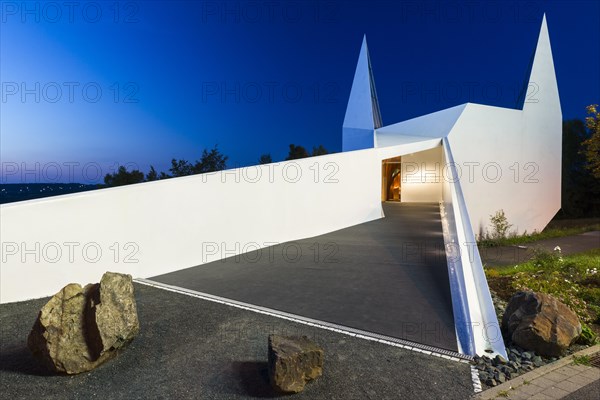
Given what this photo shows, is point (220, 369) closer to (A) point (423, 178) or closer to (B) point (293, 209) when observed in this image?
(B) point (293, 209)

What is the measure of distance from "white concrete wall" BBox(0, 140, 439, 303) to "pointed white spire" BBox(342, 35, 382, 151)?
9338 millimetres

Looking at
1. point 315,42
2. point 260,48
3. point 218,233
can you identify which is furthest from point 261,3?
point 315,42

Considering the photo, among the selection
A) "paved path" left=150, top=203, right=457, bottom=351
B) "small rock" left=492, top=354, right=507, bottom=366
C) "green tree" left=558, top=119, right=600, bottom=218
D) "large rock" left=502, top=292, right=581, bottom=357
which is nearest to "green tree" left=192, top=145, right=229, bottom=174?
"paved path" left=150, top=203, right=457, bottom=351

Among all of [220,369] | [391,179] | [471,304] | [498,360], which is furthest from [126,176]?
[498,360]

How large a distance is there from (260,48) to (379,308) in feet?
76.6

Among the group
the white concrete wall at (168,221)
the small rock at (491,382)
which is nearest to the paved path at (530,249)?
the white concrete wall at (168,221)

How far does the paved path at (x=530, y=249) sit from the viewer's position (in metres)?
11.8

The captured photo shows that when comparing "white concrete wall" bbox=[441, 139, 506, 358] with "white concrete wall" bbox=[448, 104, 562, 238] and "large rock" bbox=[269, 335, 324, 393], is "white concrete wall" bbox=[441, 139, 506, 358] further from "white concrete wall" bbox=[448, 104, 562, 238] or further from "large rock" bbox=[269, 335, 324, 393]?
"white concrete wall" bbox=[448, 104, 562, 238]

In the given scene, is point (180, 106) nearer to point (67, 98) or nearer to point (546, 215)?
point (67, 98)

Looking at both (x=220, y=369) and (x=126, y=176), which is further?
(x=126, y=176)

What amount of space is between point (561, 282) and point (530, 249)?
7.71 meters

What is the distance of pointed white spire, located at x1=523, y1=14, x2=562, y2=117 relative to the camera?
55.8 ft

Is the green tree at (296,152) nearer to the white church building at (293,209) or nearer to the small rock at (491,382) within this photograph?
the white church building at (293,209)

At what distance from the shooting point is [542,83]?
1770cm
